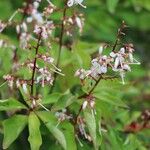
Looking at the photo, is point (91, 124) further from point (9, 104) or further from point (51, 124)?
point (9, 104)

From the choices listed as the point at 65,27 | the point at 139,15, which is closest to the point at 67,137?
the point at 65,27

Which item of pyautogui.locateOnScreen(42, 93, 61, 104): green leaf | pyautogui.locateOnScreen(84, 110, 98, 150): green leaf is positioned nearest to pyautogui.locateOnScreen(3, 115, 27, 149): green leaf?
pyautogui.locateOnScreen(42, 93, 61, 104): green leaf

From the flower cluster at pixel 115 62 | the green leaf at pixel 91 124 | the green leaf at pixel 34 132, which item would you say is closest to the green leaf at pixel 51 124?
the green leaf at pixel 34 132

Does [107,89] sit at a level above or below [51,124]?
above

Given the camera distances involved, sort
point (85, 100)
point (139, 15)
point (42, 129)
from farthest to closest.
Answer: point (139, 15) → point (42, 129) → point (85, 100)

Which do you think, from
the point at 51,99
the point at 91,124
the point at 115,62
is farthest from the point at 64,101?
the point at 115,62

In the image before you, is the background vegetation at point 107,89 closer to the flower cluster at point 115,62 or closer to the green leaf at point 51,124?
the green leaf at point 51,124

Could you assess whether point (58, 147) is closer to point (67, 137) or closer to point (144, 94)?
point (67, 137)
